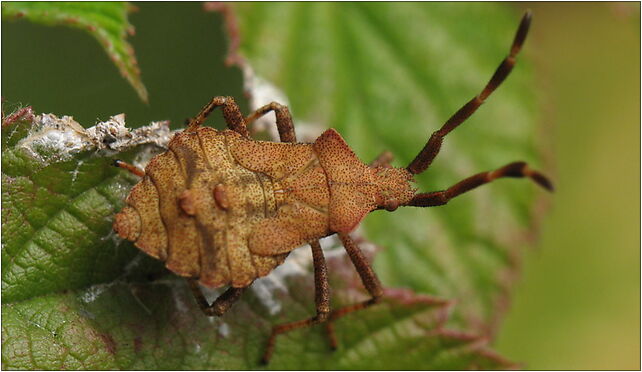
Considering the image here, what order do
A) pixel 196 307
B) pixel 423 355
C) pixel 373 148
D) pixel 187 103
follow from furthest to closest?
pixel 373 148 → pixel 187 103 → pixel 423 355 → pixel 196 307

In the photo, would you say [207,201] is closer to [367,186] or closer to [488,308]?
[367,186]

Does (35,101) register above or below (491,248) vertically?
below

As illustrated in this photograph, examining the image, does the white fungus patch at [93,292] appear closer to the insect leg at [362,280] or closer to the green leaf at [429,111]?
the insect leg at [362,280]

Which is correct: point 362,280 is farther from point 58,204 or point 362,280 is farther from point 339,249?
point 58,204

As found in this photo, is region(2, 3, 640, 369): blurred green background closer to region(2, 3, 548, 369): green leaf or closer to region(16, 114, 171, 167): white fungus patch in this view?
region(2, 3, 548, 369): green leaf

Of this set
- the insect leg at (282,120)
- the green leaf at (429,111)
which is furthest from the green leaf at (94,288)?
the green leaf at (429,111)

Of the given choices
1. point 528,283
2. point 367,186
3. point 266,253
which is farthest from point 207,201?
point 528,283
